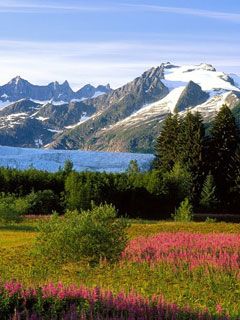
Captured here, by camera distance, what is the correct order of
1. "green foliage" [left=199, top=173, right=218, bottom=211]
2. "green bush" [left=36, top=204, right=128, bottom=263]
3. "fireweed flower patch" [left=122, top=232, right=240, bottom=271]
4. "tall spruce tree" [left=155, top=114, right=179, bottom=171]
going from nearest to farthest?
"fireweed flower patch" [left=122, top=232, right=240, bottom=271] → "green bush" [left=36, top=204, right=128, bottom=263] → "green foliage" [left=199, top=173, right=218, bottom=211] → "tall spruce tree" [left=155, top=114, right=179, bottom=171]

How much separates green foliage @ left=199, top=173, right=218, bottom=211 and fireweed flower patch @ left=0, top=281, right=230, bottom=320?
5538 centimetres

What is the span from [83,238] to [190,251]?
4.16 metres

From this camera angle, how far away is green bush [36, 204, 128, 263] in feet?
66.4

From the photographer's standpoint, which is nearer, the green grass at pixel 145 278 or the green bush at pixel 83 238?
the green grass at pixel 145 278

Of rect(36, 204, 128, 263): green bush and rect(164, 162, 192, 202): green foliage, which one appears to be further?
rect(164, 162, 192, 202): green foliage

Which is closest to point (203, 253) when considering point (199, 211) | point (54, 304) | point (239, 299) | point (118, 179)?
point (239, 299)

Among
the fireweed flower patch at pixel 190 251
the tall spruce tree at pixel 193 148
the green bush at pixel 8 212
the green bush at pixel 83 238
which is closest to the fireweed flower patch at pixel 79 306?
the fireweed flower patch at pixel 190 251

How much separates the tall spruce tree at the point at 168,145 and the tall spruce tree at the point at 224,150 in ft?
16.7

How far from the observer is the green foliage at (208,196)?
65.8 m

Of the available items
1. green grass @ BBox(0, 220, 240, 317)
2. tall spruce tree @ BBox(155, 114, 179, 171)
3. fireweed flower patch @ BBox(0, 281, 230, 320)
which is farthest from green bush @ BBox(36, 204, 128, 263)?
tall spruce tree @ BBox(155, 114, 179, 171)

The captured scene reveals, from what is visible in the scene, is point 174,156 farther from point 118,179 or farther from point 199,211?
point 118,179

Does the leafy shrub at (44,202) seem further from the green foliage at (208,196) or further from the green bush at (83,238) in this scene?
the green bush at (83,238)

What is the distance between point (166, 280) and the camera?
56.6 ft

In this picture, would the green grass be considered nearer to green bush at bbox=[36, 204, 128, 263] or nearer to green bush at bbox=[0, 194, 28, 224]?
green bush at bbox=[36, 204, 128, 263]
